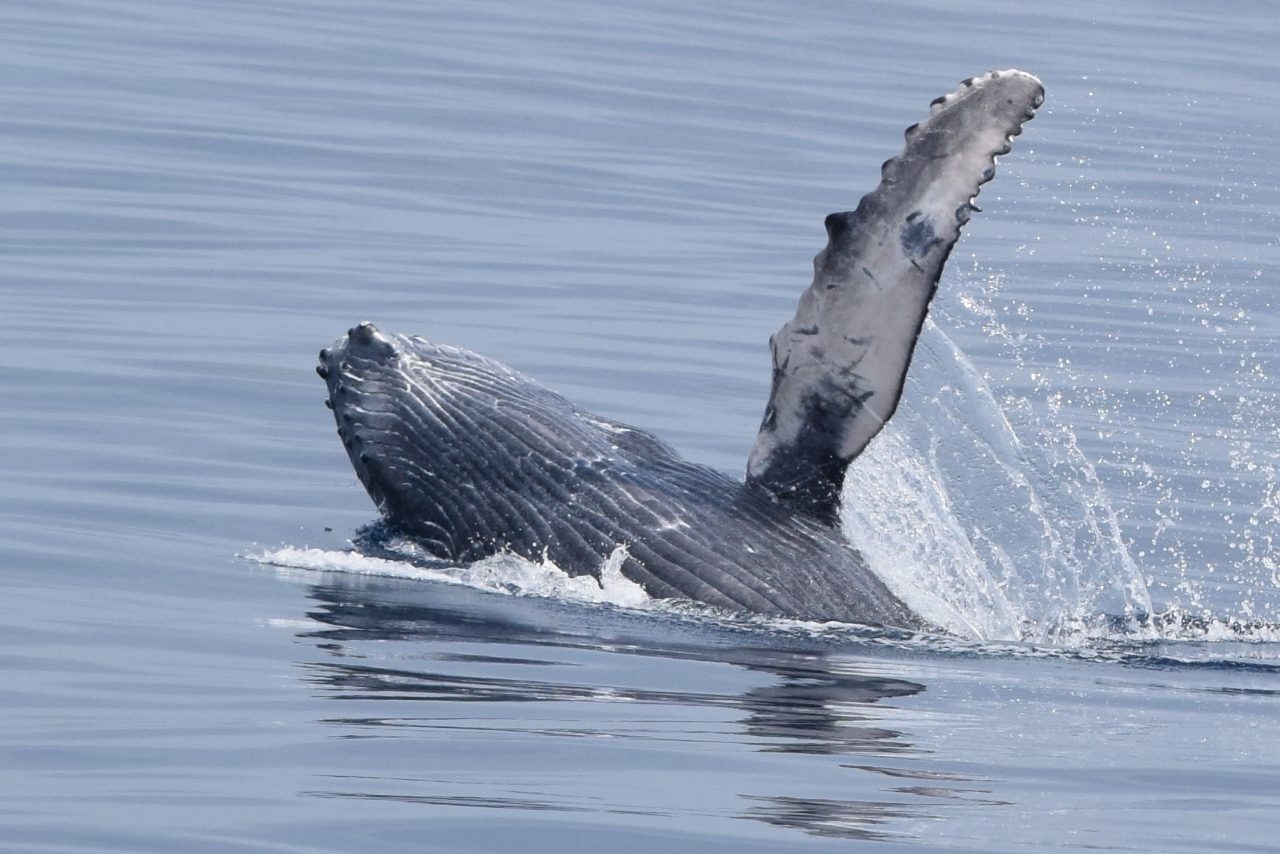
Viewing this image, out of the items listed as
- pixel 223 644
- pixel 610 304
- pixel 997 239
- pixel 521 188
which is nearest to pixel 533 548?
pixel 223 644

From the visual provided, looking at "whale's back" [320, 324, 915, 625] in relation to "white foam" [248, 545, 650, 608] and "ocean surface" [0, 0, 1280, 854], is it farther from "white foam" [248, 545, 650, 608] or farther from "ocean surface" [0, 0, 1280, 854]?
"ocean surface" [0, 0, 1280, 854]

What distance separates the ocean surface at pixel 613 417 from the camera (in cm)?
1046

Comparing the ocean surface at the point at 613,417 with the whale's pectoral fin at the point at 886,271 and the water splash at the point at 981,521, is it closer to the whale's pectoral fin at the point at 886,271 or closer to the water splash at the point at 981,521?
the water splash at the point at 981,521

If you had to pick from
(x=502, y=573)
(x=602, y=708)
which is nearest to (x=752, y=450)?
(x=502, y=573)

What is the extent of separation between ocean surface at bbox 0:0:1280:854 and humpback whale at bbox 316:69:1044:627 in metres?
0.34

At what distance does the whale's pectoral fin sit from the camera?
13695mm

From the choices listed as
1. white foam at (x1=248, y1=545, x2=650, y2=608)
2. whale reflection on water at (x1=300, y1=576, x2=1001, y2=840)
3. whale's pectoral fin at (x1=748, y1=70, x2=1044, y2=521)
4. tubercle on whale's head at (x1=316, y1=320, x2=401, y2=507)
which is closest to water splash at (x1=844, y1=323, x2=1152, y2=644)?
whale's pectoral fin at (x1=748, y1=70, x2=1044, y2=521)

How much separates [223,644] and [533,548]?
2.17 m

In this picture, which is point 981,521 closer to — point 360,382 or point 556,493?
point 556,493

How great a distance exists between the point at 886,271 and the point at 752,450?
3.94 ft

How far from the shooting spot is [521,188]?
3181 cm

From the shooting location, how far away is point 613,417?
19938mm

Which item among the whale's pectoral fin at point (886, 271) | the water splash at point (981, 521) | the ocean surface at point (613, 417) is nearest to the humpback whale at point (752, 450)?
the whale's pectoral fin at point (886, 271)

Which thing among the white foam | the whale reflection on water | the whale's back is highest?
the whale's back
